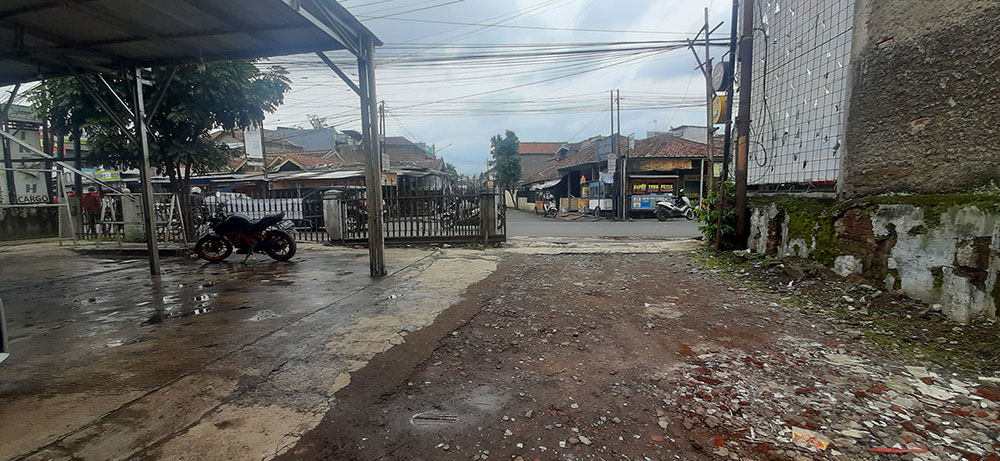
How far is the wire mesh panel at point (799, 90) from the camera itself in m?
5.43

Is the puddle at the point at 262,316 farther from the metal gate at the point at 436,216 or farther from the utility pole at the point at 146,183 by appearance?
the metal gate at the point at 436,216

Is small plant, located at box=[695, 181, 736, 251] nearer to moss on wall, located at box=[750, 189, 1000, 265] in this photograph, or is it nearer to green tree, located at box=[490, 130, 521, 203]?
moss on wall, located at box=[750, 189, 1000, 265]

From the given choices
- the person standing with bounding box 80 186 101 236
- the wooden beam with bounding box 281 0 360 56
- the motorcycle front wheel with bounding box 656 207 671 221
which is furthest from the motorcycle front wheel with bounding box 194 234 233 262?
the motorcycle front wheel with bounding box 656 207 671 221

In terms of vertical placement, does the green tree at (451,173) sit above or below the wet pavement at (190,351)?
above

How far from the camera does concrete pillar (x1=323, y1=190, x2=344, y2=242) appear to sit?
33.7ft

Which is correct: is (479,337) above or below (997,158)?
below

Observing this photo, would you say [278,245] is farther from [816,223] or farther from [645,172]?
[645,172]

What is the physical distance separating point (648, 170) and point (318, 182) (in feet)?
57.3

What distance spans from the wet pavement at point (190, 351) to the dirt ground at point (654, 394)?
365 millimetres

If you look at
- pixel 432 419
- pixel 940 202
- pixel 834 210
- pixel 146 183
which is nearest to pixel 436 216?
pixel 146 183

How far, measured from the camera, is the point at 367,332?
389 centimetres

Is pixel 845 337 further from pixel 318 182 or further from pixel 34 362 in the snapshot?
pixel 318 182

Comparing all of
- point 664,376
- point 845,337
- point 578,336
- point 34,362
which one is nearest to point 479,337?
point 578,336

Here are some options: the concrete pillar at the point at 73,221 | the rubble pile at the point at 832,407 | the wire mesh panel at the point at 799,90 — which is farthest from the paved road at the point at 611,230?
the concrete pillar at the point at 73,221
